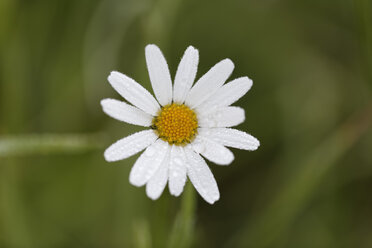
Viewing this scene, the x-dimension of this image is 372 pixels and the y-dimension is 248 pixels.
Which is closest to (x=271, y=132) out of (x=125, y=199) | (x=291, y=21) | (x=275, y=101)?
(x=275, y=101)

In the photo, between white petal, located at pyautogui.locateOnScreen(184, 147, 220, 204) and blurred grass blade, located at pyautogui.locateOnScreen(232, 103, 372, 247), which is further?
blurred grass blade, located at pyautogui.locateOnScreen(232, 103, 372, 247)

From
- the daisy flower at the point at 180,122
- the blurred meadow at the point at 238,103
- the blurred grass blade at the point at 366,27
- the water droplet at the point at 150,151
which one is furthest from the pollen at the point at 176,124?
the blurred grass blade at the point at 366,27

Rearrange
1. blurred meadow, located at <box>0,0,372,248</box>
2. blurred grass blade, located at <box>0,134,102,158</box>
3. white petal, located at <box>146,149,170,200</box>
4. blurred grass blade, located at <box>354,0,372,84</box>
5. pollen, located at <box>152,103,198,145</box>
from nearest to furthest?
white petal, located at <box>146,149,170,200</box> < pollen, located at <box>152,103,198,145</box> < blurred grass blade, located at <box>0,134,102,158</box> < blurred grass blade, located at <box>354,0,372,84</box> < blurred meadow, located at <box>0,0,372,248</box>

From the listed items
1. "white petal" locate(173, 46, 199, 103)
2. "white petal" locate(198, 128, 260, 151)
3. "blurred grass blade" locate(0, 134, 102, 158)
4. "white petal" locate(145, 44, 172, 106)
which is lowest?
"white petal" locate(198, 128, 260, 151)

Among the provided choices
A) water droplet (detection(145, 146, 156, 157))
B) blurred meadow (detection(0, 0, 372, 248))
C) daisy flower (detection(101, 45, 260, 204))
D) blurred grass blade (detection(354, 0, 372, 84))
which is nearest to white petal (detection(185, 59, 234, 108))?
daisy flower (detection(101, 45, 260, 204))

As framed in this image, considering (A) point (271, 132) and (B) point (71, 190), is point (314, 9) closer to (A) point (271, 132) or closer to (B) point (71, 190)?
(A) point (271, 132)

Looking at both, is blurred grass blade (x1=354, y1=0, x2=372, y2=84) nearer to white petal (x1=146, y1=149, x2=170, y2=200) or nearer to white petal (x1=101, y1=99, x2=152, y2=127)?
white petal (x1=101, y1=99, x2=152, y2=127)

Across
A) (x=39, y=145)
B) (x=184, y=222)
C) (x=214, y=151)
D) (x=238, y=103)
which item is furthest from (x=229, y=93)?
(x=238, y=103)
